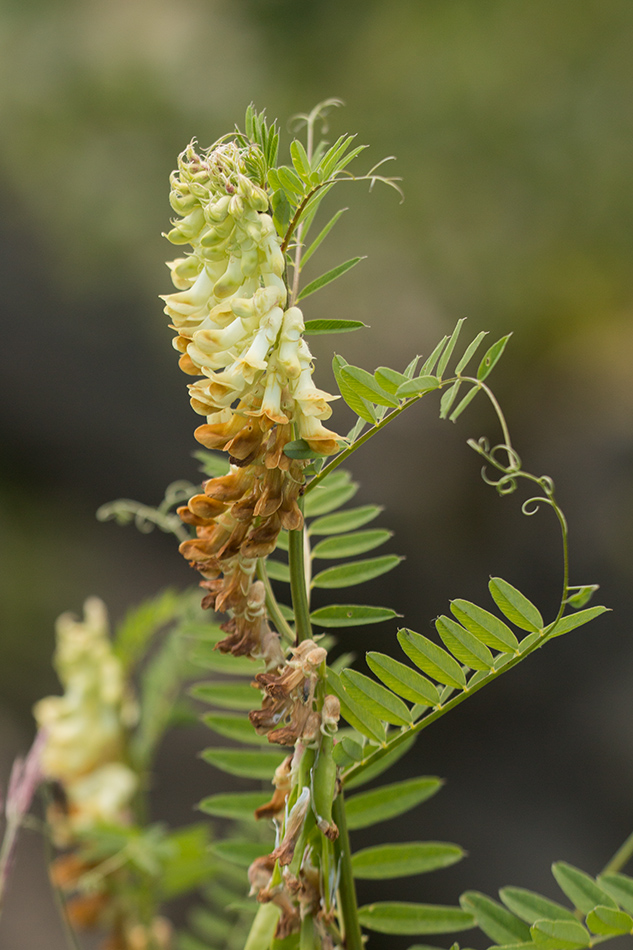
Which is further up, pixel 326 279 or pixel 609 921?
pixel 326 279

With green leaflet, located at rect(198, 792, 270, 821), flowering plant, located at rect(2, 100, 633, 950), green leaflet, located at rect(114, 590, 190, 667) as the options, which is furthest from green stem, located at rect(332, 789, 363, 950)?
green leaflet, located at rect(114, 590, 190, 667)

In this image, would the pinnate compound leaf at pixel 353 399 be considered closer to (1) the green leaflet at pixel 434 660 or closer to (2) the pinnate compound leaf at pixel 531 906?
(1) the green leaflet at pixel 434 660

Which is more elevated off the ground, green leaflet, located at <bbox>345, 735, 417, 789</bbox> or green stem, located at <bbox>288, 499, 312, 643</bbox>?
green stem, located at <bbox>288, 499, 312, 643</bbox>

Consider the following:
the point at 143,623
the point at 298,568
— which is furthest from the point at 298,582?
the point at 143,623

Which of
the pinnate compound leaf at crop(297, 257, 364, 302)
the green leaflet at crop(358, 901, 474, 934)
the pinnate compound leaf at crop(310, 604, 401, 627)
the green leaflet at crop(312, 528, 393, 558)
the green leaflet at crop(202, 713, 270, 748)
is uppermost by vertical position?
the pinnate compound leaf at crop(297, 257, 364, 302)

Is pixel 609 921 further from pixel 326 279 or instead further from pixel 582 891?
pixel 326 279

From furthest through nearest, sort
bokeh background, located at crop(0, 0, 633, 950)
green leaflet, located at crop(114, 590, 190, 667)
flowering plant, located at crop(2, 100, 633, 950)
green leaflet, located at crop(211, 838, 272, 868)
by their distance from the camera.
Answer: bokeh background, located at crop(0, 0, 633, 950) → green leaflet, located at crop(114, 590, 190, 667) → green leaflet, located at crop(211, 838, 272, 868) → flowering plant, located at crop(2, 100, 633, 950)

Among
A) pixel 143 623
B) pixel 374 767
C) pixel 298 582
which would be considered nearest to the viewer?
pixel 298 582

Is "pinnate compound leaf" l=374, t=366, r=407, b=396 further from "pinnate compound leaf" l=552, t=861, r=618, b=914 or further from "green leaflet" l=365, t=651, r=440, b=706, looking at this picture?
"pinnate compound leaf" l=552, t=861, r=618, b=914
